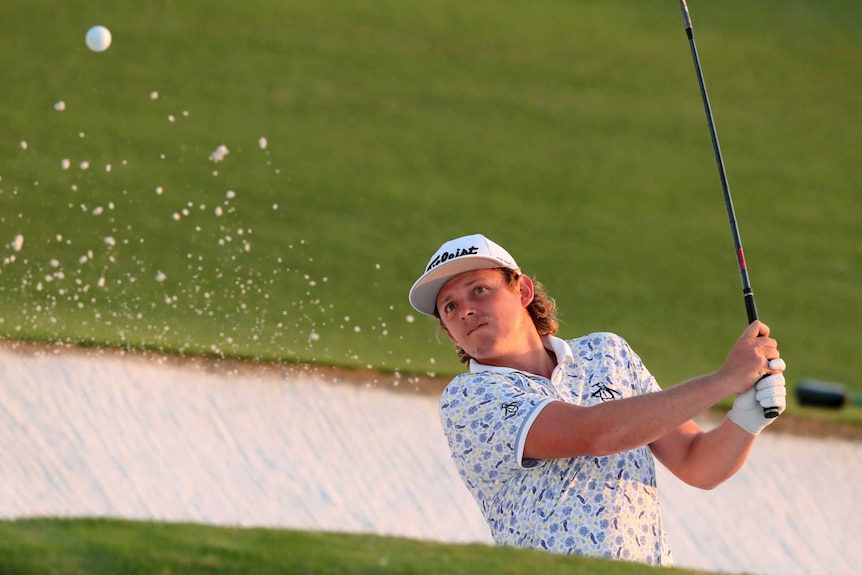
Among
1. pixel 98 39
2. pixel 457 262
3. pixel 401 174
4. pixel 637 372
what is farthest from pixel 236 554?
pixel 98 39

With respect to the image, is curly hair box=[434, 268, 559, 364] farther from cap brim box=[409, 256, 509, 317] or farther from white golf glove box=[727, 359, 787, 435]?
white golf glove box=[727, 359, 787, 435]

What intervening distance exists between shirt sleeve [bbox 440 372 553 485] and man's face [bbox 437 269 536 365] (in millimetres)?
87

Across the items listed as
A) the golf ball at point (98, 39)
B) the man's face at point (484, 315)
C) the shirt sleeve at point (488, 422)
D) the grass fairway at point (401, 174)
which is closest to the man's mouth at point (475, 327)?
the man's face at point (484, 315)

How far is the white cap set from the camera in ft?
8.65

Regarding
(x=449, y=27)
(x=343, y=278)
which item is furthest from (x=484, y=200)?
(x=449, y=27)

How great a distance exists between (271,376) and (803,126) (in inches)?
174

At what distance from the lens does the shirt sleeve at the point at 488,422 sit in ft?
7.84

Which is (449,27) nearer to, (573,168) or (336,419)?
(573,168)

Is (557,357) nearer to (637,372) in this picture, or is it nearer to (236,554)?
(637,372)

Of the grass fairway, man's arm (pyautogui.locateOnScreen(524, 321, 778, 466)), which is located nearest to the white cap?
man's arm (pyautogui.locateOnScreen(524, 321, 778, 466))

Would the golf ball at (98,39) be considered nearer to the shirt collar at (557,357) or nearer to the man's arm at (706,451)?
the shirt collar at (557,357)

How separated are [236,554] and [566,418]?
0.62m

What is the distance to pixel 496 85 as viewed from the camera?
7566 millimetres

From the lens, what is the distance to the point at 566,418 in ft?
7.66
